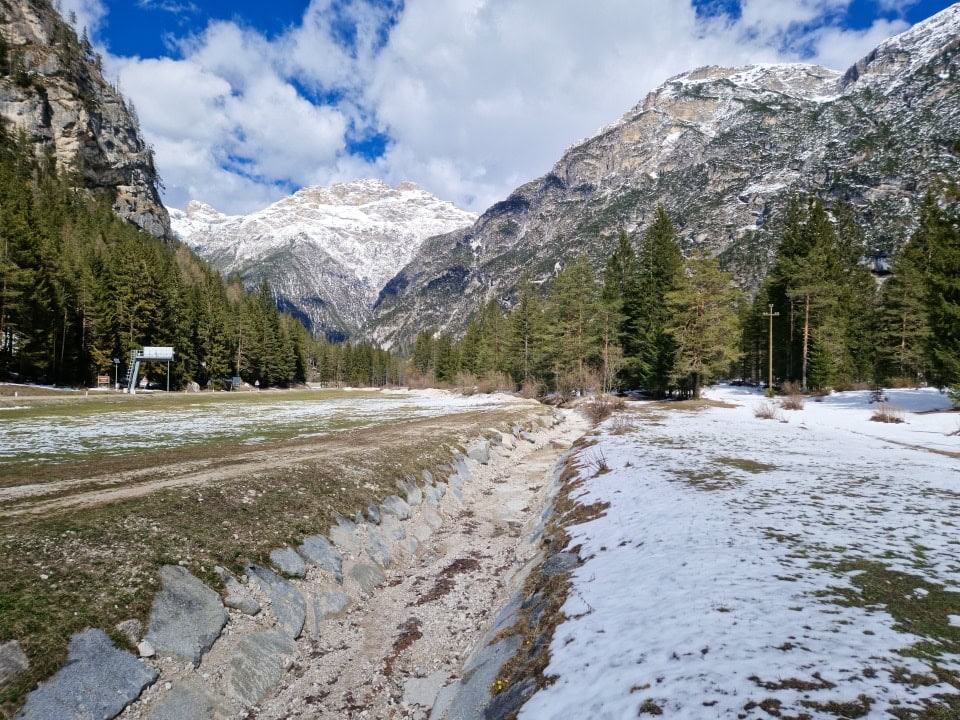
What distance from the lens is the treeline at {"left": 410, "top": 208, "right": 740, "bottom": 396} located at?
141 ft

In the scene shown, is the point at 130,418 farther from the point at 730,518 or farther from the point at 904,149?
the point at 904,149

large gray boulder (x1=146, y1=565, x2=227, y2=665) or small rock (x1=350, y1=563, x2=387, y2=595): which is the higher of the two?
large gray boulder (x1=146, y1=565, x2=227, y2=665)

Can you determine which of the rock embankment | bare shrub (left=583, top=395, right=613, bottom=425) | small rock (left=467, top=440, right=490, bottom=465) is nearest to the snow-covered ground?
the rock embankment

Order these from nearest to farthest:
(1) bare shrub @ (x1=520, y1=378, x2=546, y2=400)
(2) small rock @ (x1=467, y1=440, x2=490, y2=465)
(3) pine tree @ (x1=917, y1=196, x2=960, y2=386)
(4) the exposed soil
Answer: (4) the exposed soil < (2) small rock @ (x1=467, y1=440, x2=490, y2=465) < (3) pine tree @ (x1=917, y1=196, x2=960, y2=386) < (1) bare shrub @ (x1=520, y1=378, x2=546, y2=400)

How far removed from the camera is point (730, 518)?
8.97m

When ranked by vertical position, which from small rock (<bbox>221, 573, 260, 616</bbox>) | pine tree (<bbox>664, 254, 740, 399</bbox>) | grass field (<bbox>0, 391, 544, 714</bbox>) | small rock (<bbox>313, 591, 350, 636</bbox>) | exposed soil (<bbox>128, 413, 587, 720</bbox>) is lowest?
exposed soil (<bbox>128, 413, 587, 720</bbox>)

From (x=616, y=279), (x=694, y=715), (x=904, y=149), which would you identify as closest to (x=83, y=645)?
(x=694, y=715)

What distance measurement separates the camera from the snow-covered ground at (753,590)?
399cm

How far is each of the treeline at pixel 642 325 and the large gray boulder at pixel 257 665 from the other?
4340 cm

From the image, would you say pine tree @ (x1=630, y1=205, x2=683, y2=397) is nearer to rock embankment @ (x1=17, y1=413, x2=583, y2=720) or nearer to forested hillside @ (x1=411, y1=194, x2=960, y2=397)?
forested hillside @ (x1=411, y1=194, x2=960, y2=397)

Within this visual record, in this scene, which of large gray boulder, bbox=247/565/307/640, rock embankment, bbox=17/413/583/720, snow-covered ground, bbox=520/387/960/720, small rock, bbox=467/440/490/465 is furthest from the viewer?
small rock, bbox=467/440/490/465

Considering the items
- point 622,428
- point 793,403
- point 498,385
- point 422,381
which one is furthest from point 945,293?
point 422,381

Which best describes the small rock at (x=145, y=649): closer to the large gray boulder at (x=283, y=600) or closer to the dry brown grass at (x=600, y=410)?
the large gray boulder at (x=283, y=600)

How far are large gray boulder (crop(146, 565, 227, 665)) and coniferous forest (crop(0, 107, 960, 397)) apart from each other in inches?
1396
